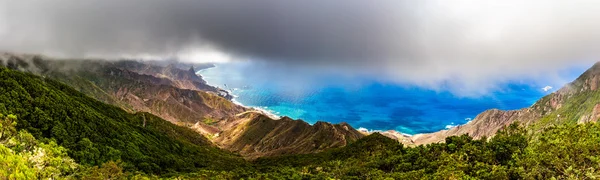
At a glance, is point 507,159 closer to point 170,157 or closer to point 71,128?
point 71,128

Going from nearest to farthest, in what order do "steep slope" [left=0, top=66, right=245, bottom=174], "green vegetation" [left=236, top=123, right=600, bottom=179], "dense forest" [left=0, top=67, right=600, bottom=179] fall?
"green vegetation" [left=236, top=123, right=600, bottom=179]
"dense forest" [left=0, top=67, right=600, bottom=179]
"steep slope" [left=0, top=66, right=245, bottom=174]

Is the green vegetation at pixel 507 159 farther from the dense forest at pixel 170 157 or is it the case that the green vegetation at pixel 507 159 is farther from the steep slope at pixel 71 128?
the steep slope at pixel 71 128

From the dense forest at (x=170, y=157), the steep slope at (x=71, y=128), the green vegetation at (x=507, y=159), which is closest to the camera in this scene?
the green vegetation at (x=507, y=159)

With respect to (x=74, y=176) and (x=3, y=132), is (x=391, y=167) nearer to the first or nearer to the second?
(x=74, y=176)

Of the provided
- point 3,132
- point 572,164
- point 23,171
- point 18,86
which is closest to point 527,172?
point 572,164

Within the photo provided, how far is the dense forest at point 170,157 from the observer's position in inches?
2618

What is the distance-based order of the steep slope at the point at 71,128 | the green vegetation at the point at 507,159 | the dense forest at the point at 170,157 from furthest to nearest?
the steep slope at the point at 71,128 < the dense forest at the point at 170,157 < the green vegetation at the point at 507,159

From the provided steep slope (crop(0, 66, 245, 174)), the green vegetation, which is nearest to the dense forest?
steep slope (crop(0, 66, 245, 174))

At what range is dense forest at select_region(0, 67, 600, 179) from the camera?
66500mm

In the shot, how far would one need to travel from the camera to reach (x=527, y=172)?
7188 centimetres

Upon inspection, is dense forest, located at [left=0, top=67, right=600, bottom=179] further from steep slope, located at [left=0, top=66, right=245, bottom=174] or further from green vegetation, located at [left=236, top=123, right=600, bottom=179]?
green vegetation, located at [left=236, top=123, right=600, bottom=179]

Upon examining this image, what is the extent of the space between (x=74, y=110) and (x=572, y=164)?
16646 centimetres

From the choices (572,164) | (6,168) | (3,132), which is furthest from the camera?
(3,132)

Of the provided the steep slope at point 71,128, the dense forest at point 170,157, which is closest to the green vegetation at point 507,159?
the dense forest at point 170,157
